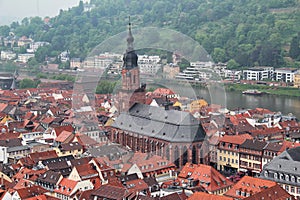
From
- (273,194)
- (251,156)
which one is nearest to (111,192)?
(273,194)

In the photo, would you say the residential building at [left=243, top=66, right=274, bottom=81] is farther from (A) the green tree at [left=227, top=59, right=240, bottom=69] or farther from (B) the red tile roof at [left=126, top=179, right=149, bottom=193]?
(B) the red tile roof at [left=126, top=179, right=149, bottom=193]

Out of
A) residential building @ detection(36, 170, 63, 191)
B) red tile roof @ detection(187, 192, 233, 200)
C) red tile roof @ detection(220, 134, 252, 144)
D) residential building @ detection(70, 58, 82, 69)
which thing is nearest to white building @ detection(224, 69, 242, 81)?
residential building @ detection(70, 58, 82, 69)

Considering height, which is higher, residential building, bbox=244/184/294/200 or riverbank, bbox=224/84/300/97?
residential building, bbox=244/184/294/200

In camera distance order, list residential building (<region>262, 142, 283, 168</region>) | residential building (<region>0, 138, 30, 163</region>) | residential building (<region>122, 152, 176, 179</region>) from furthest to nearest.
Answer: residential building (<region>0, 138, 30, 163</region>)
residential building (<region>262, 142, 283, 168</region>)
residential building (<region>122, 152, 176, 179</region>)

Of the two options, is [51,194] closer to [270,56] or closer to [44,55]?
[270,56]

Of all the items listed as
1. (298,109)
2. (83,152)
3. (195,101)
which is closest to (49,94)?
(195,101)

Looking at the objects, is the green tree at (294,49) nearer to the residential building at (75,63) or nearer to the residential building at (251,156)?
the residential building at (75,63)

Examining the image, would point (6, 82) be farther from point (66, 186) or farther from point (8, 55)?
point (66, 186)
